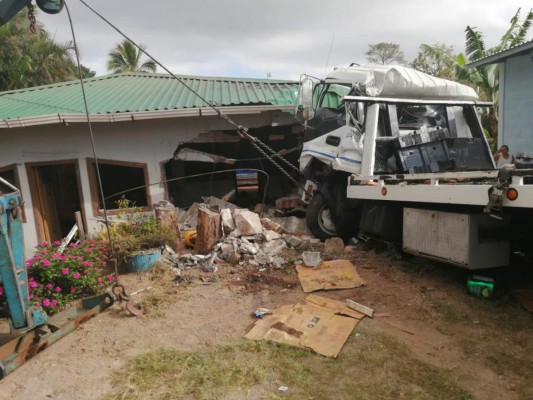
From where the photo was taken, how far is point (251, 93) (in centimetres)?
963

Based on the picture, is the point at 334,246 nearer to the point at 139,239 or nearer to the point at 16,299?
the point at 139,239

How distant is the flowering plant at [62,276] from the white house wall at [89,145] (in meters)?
2.91

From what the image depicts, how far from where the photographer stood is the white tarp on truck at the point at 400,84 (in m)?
5.95

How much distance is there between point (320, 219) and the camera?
696cm

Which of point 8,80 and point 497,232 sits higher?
point 8,80

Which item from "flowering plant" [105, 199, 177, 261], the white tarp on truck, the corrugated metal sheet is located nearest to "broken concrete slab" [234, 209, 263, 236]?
"flowering plant" [105, 199, 177, 261]

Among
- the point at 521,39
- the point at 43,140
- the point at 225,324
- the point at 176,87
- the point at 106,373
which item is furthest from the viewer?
the point at 521,39

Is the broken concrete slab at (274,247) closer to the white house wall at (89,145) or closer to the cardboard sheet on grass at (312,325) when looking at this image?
the cardboard sheet on grass at (312,325)

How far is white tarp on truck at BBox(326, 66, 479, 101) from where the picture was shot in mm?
5949

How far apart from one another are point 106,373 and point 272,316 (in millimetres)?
1701

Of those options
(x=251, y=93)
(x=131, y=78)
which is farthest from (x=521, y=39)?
(x=131, y=78)

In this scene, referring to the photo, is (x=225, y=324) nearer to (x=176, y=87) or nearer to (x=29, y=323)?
(x=29, y=323)

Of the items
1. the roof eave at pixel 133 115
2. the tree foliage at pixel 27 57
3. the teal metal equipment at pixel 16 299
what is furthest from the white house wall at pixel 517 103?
the tree foliage at pixel 27 57

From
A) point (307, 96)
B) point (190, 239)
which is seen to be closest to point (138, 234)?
point (190, 239)
